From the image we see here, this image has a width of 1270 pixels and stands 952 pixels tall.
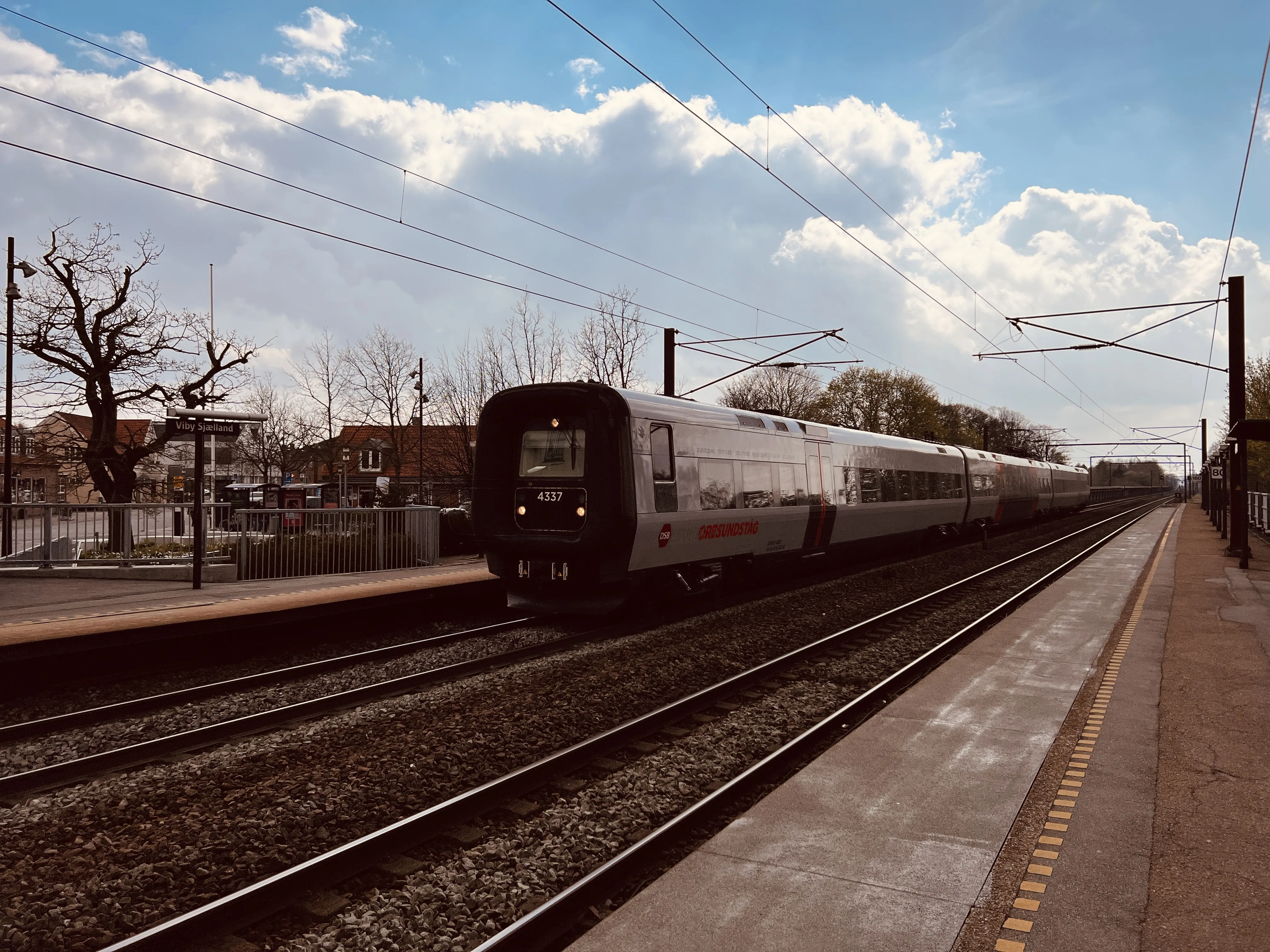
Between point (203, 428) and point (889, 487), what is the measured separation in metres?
14.1

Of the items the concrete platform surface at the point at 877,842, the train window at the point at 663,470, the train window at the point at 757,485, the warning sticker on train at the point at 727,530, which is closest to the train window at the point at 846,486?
the train window at the point at 757,485

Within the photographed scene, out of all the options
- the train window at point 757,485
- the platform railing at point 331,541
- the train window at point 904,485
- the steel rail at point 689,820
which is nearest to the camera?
the steel rail at point 689,820

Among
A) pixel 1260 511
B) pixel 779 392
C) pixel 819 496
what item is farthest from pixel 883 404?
pixel 819 496

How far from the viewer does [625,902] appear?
13.6 feet

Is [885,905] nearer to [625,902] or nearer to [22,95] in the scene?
[625,902]

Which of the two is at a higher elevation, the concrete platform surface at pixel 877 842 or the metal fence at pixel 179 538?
the metal fence at pixel 179 538

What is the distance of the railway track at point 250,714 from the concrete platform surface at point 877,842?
4.13 metres

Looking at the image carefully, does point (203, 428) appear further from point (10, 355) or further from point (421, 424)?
point (421, 424)

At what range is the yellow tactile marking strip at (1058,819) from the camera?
3725 mm

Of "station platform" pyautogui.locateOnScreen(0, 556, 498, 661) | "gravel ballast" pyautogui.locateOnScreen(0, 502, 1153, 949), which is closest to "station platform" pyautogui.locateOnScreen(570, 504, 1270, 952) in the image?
"gravel ballast" pyautogui.locateOnScreen(0, 502, 1153, 949)

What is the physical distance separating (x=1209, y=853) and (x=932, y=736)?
2295 millimetres

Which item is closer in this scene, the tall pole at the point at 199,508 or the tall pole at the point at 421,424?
the tall pole at the point at 199,508

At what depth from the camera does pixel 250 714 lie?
7.59 metres

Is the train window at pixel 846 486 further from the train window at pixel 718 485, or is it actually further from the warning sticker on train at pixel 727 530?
the train window at pixel 718 485
